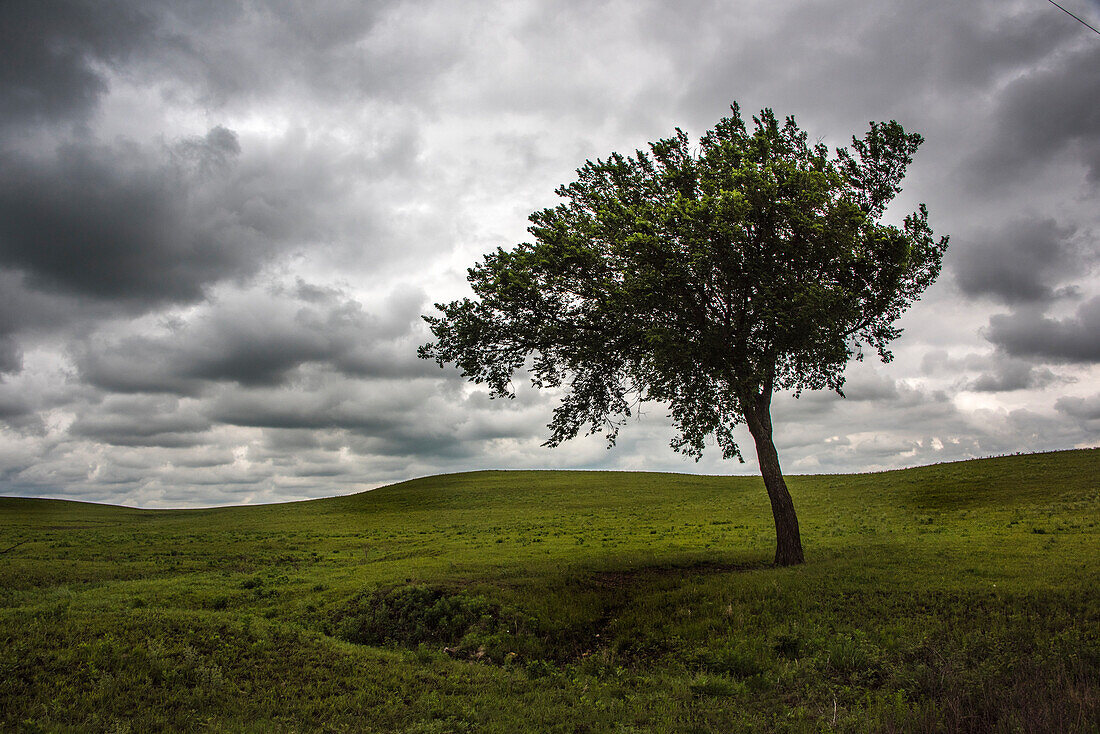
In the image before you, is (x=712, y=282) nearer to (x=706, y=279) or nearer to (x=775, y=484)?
(x=706, y=279)

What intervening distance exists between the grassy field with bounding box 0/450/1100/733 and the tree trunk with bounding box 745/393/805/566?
1.32m

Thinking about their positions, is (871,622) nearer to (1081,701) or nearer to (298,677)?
(1081,701)

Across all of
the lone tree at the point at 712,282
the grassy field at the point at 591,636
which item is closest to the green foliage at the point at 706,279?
the lone tree at the point at 712,282

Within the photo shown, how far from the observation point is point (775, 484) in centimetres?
2102

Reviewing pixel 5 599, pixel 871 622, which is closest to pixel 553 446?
pixel 871 622

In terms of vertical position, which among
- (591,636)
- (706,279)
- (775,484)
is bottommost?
(591,636)

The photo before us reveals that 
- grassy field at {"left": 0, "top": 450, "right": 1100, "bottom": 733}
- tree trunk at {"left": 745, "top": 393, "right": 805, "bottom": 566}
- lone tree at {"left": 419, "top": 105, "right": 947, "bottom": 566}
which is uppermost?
lone tree at {"left": 419, "top": 105, "right": 947, "bottom": 566}

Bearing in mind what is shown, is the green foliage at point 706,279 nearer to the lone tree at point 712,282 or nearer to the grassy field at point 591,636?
the lone tree at point 712,282

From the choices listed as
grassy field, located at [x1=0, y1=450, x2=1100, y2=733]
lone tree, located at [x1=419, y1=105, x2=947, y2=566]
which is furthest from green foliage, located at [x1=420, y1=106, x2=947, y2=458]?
grassy field, located at [x1=0, y1=450, x2=1100, y2=733]

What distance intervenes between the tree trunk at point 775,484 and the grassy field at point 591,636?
1316 millimetres

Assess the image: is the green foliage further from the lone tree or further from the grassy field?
the grassy field

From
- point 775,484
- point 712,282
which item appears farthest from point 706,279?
point 775,484

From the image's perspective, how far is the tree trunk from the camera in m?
20.7

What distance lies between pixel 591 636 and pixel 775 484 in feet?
31.8
